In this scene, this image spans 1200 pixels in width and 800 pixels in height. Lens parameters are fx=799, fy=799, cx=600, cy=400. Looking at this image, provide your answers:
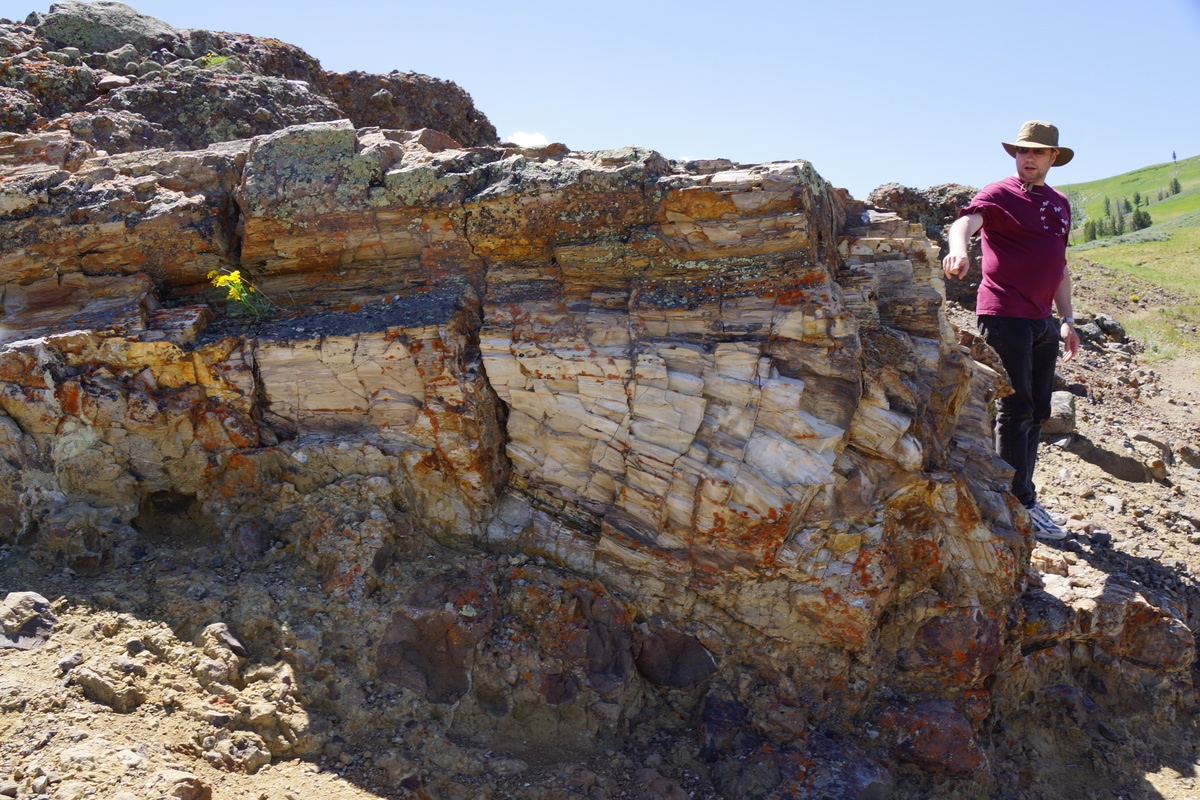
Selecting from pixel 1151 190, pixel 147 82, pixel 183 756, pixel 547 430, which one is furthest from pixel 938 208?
pixel 1151 190

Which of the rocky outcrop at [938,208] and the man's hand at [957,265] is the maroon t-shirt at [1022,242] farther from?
the rocky outcrop at [938,208]

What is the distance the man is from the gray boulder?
25.6ft

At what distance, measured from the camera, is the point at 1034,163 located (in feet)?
18.5

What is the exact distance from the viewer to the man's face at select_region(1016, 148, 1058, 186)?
560cm

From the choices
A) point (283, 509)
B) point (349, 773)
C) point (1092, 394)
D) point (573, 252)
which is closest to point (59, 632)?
point (283, 509)

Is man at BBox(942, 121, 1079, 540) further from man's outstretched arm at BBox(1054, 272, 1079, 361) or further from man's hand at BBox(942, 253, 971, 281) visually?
man's hand at BBox(942, 253, 971, 281)

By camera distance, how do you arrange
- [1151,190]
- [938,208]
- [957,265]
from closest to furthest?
[957,265] < [938,208] < [1151,190]

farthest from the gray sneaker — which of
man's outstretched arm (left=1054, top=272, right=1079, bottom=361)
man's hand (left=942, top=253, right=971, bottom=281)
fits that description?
man's hand (left=942, top=253, right=971, bottom=281)

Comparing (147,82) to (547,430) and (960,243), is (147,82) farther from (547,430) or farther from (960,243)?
(960,243)

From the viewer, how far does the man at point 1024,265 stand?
563cm

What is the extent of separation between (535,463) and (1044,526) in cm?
432

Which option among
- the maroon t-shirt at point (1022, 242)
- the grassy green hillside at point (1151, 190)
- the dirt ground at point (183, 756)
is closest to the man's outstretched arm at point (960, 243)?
the maroon t-shirt at point (1022, 242)

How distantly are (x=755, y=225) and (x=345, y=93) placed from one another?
20.7 feet

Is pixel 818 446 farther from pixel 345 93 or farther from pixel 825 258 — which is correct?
pixel 345 93
